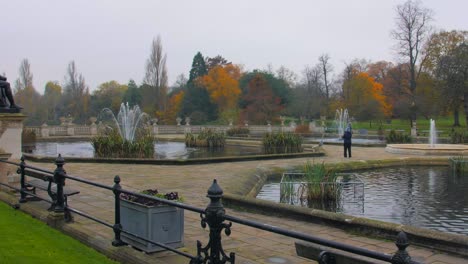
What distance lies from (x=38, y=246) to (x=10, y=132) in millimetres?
4653

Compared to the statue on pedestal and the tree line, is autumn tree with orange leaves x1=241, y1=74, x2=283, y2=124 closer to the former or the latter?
the tree line

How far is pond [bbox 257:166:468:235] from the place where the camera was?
9.01m

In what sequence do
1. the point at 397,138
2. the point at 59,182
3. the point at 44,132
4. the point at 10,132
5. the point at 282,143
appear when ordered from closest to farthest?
the point at 59,182 < the point at 10,132 < the point at 282,143 < the point at 397,138 < the point at 44,132

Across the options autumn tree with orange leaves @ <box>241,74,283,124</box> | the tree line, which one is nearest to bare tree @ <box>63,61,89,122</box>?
the tree line

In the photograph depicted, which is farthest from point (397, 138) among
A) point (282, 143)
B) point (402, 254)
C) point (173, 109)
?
point (173, 109)

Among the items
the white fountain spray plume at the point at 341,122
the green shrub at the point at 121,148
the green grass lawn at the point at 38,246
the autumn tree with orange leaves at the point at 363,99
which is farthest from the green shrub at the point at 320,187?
the autumn tree with orange leaves at the point at 363,99

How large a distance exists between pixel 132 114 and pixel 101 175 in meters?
18.1

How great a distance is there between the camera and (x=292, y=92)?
6656 centimetres

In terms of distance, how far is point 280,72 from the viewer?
77562mm

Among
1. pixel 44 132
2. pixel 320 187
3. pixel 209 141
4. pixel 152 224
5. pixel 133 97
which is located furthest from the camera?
pixel 133 97

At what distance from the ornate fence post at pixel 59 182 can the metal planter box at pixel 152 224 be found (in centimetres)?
176

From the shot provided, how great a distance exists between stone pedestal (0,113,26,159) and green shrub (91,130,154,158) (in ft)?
34.3

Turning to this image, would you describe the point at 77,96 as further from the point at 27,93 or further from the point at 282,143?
the point at 282,143

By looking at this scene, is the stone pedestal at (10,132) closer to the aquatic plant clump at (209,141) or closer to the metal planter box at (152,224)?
the metal planter box at (152,224)
